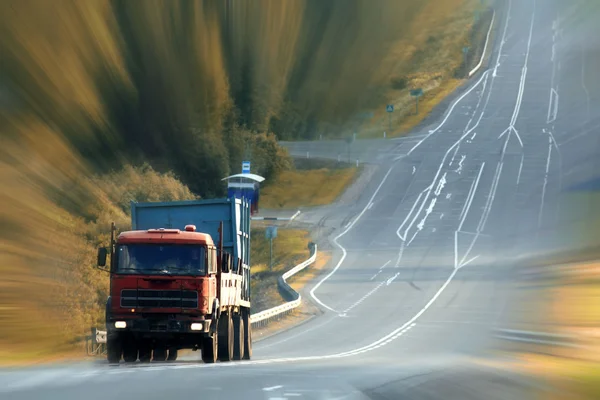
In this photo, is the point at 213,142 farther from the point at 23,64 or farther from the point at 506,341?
the point at 506,341

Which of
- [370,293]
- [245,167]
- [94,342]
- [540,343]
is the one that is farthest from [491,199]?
[540,343]

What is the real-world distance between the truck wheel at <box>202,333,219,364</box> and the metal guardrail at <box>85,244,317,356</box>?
4561 millimetres

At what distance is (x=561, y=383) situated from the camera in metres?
10.9

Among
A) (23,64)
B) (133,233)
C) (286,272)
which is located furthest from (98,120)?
(286,272)

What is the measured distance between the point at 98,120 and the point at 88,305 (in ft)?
19.1

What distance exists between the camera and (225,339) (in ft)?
86.5

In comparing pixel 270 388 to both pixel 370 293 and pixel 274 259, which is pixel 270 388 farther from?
pixel 274 259

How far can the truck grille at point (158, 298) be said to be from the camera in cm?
2398

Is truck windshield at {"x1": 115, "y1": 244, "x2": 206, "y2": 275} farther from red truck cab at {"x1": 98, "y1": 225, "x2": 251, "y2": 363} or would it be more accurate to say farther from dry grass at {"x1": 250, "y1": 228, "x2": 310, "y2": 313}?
dry grass at {"x1": 250, "y1": 228, "x2": 310, "y2": 313}

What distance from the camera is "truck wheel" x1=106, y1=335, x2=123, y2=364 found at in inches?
951

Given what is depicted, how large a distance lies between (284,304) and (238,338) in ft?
75.7

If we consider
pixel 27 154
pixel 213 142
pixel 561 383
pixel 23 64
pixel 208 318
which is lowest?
pixel 561 383

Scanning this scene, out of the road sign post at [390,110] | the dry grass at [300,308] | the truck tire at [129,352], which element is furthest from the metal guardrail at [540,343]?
the road sign post at [390,110]

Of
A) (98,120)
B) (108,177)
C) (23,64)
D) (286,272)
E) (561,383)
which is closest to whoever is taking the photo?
(561,383)
